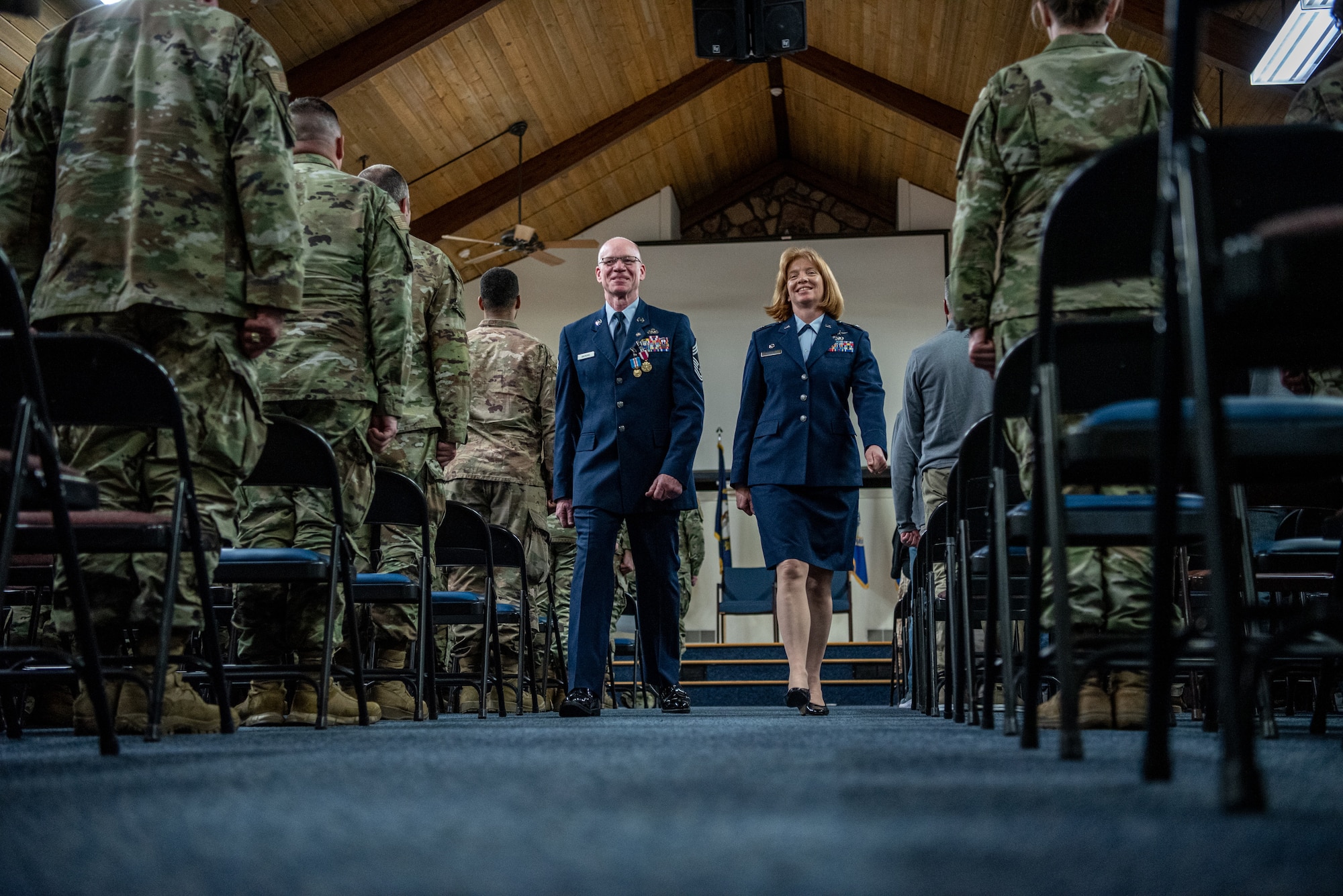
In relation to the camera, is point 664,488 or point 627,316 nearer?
point 664,488

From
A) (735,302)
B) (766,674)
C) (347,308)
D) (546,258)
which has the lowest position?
(766,674)

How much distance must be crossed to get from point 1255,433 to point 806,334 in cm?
310

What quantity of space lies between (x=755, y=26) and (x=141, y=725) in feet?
21.0

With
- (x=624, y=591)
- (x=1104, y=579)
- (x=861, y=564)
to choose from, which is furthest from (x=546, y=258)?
(x=1104, y=579)

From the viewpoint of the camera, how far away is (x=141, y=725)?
2.24 meters

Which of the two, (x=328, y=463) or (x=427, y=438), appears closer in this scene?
(x=328, y=463)

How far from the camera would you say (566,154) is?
11703 mm

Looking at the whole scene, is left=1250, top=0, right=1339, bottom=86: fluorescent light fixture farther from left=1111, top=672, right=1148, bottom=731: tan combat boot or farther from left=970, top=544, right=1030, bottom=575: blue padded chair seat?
left=1111, top=672, right=1148, bottom=731: tan combat boot

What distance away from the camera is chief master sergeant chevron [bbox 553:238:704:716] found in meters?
3.68

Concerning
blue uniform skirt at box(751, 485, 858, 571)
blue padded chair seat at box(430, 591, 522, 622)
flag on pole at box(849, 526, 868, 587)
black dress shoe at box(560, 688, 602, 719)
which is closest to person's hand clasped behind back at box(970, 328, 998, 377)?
blue uniform skirt at box(751, 485, 858, 571)

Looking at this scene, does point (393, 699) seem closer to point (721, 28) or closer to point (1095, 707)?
point (1095, 707)

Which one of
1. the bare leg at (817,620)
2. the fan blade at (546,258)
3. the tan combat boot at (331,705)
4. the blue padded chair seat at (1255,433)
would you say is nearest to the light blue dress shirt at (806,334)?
the bare leg at (817,620)

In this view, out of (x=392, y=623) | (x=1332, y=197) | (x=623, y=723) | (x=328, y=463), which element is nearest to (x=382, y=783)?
(x=1332, y=197)

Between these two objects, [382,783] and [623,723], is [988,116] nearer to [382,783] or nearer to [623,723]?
[623,723]
